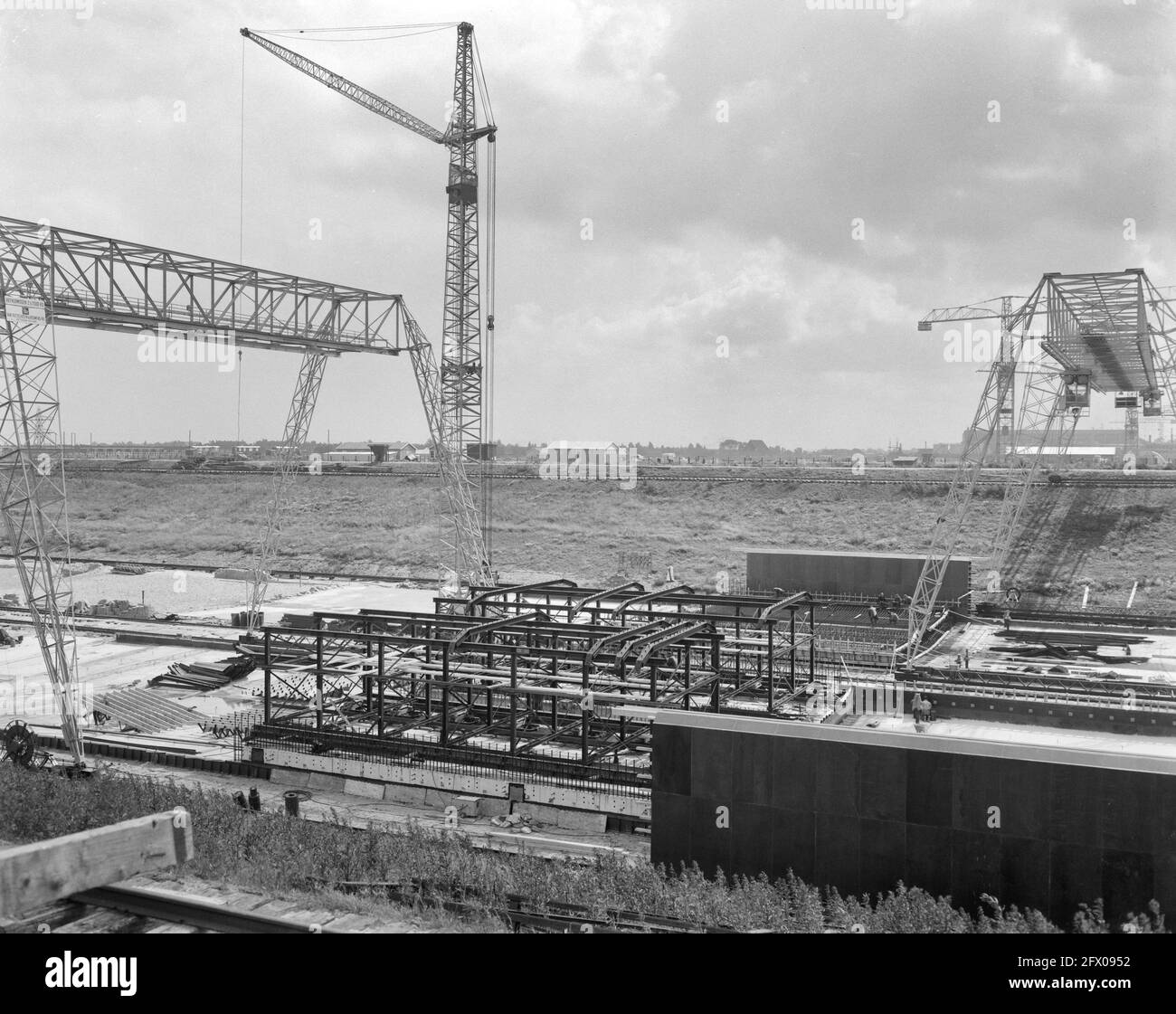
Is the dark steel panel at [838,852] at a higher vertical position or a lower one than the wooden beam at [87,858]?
lower

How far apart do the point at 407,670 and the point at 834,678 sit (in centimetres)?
1357

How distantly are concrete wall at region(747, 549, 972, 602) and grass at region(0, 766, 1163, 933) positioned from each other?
26.9 metres

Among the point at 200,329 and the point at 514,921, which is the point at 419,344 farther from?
the point at 514,921

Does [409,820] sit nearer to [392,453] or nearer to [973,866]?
[973,866]

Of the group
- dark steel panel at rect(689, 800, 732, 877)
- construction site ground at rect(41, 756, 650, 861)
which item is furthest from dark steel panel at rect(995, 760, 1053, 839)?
construction site ground at rect(41, 756, 650, 861)

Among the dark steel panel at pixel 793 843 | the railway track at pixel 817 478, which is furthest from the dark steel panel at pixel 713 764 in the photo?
the railway track at pixel 817 478

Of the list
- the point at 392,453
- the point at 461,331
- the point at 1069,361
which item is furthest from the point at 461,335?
the point at 392,453

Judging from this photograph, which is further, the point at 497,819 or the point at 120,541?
the point at 120,541

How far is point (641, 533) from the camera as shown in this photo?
63656 mm

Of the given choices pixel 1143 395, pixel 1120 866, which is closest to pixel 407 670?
pixel 1120 866

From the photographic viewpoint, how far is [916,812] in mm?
13492

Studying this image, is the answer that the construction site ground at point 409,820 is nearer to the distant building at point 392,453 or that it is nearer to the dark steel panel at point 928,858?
the dark steel panel at point 928,858

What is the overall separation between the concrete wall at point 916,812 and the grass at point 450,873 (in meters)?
0.42

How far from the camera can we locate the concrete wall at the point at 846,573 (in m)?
39.8
